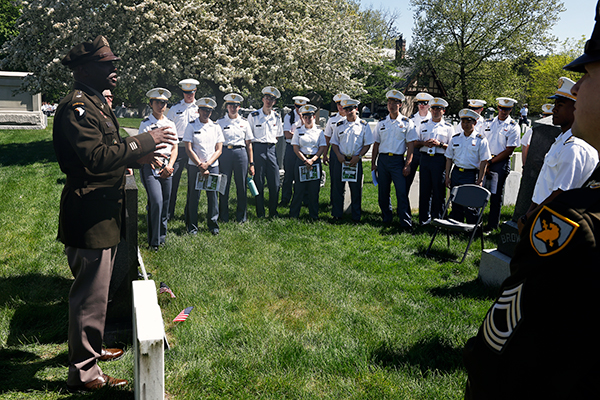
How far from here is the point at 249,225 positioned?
8445 millimetres

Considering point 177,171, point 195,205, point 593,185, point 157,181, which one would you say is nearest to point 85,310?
point 593,185

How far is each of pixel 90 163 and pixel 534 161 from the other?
619cm

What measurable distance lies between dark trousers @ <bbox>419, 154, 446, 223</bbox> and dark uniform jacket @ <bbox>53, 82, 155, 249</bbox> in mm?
6649

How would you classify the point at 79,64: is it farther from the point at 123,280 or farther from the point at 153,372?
the point at 153,372

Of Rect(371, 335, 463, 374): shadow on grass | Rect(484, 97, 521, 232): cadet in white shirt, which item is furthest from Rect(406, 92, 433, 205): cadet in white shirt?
Rect(371, 335, 463, 374): shadow on grass

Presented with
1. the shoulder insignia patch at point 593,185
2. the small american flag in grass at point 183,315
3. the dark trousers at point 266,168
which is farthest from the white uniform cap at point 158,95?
the shoulder insignia patch at point 593,185

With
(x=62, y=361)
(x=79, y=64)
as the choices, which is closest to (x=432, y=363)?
(x=62, y=361)

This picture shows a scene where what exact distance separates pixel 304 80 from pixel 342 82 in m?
2.20

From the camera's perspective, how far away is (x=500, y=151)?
29.2 ft

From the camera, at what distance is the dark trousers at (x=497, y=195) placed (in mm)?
8758

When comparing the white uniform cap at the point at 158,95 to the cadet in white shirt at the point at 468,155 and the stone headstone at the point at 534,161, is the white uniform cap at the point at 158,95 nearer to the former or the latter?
the cadet in white shirt at the point at 468,155

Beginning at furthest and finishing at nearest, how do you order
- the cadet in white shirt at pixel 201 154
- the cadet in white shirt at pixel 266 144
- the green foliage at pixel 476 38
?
the green foliage at pixel 476 38 → the cadet in white shirt at pixel 266 144 → the cadet in white shirt at pixel 201 154

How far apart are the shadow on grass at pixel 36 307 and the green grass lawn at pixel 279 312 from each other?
1 cm

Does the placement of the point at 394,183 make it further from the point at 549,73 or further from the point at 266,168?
the point at 549,73
